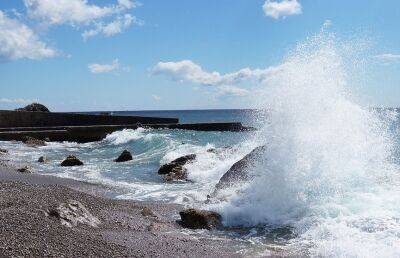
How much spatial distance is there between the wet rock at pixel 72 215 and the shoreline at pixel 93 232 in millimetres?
72

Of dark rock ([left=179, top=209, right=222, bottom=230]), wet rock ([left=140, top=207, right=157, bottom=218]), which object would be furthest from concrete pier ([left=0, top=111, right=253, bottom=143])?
dark rock ([left=179, top=209, right=222, bottom=230])

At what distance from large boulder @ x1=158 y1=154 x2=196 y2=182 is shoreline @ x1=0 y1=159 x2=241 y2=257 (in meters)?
4.62

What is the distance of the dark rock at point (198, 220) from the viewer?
7.77 meters

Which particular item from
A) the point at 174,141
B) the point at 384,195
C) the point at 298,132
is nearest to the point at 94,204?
the point at 298,132

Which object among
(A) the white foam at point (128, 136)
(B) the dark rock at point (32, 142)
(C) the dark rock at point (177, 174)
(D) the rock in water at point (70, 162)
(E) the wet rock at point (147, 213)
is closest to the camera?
(E) the wet rock at point (147, 213)

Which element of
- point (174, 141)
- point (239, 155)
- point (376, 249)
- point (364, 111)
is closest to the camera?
point (376, 249)

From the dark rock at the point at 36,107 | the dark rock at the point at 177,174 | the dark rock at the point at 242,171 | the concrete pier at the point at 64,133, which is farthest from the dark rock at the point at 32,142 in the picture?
the dark rock at the point at 242,171

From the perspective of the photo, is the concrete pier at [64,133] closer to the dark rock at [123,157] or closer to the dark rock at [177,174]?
the dark rock at [123,157]

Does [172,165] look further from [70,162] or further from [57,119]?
[57,119]

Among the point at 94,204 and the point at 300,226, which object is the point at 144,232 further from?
the point at 300,226

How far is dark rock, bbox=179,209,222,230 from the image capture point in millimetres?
7766

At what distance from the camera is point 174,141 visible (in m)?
23.4

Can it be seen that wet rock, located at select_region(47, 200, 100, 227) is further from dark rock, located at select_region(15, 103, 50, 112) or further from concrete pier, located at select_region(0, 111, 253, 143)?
dark rock, located at select_region(15, 103, 50, 112)

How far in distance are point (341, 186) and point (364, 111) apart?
2881 mm
